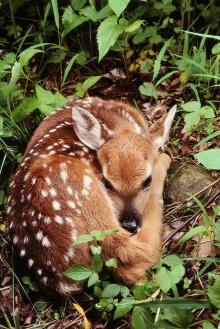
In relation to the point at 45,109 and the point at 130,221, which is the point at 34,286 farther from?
the point at 45,109

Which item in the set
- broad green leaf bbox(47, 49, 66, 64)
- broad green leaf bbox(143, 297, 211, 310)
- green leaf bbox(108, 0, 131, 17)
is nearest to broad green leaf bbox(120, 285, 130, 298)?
broad green leaf bbox(143, 297, 211, 310)

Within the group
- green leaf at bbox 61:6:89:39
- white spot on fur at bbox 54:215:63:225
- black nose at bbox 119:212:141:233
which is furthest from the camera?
green leaf at bbox 61:6:89:39

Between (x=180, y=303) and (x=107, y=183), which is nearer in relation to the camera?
(x=180, y=303)

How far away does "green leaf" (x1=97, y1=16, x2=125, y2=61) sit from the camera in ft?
16.2

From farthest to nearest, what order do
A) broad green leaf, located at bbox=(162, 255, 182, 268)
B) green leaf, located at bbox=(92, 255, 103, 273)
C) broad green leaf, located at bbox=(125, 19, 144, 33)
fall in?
broad green leaf, located at bbox=(125, 19, 144, 33) → green leaf, located at bbox=(92, 255, 103, 273) → broad green leaf, located at bbox=(162, 255, 182, 268)

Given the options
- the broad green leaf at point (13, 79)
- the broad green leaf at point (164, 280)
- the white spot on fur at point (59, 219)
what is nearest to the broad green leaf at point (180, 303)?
the broad green leaf at point (164, 280)

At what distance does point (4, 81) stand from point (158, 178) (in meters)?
1.72

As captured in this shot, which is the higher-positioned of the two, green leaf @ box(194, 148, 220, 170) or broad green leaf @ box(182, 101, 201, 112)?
green leaf @ box(194, 148, 220, 170)

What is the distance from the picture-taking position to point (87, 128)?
4559mm

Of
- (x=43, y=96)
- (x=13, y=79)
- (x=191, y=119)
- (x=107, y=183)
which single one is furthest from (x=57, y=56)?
(x=107, y=183)

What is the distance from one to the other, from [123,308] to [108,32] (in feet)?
7.42

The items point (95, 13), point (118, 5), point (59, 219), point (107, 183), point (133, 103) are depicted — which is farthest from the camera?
point (133, 103)

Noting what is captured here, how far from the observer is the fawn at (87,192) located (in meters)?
3.99

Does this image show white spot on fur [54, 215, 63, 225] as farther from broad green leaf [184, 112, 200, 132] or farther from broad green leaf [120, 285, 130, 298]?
broad green leaf [184, 112, 200, 132]
